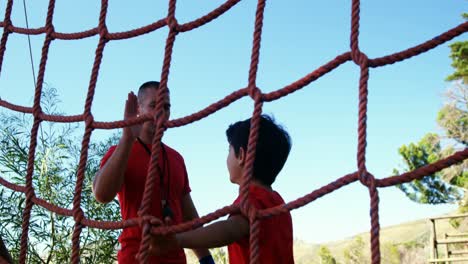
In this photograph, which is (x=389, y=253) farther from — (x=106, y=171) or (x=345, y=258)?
(x=106, y=171)

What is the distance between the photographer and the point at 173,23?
44.8 inches

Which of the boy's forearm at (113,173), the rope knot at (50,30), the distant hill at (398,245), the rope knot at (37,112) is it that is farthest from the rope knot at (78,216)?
the distant hill at (398,245)

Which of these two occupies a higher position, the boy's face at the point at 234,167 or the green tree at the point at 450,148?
the green tree at the point at 450,148

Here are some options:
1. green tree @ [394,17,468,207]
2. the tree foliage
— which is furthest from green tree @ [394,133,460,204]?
the tree foliage

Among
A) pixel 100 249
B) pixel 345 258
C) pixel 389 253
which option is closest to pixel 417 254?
pixel 389 253

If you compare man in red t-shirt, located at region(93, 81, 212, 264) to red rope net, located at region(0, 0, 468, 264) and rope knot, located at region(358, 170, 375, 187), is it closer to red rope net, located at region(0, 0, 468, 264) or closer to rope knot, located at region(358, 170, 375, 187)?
red rope net, located at region(0, 0, 468, 264)

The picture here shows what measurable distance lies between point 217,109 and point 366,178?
1.03 ft

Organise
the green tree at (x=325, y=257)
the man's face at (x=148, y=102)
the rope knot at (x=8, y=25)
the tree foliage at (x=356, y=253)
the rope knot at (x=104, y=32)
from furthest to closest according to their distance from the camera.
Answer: the green tree at (x=325, y=257)
the tree foliage at (x=356, y=253)
the rope knot at (x=8, y=25)
the man's face at (x=148, y=102)
the rope knot at (x=104, y=32)

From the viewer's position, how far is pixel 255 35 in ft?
3.23

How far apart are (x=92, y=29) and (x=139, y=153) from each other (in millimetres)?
325

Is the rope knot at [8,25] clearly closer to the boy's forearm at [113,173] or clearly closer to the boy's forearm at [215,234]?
the boy's forearm at [113,173]

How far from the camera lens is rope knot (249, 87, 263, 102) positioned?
0.93 metres

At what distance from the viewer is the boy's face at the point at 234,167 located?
120cm

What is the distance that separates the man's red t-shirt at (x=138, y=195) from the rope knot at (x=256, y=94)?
45 centimetres
